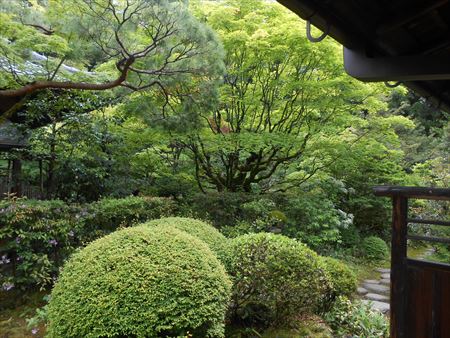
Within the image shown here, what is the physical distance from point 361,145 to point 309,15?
5784mm

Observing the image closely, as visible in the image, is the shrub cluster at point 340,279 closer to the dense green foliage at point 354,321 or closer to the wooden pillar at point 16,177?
the dense green foliage at point 354,321

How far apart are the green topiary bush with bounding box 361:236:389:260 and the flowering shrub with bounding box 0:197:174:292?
6.18 m

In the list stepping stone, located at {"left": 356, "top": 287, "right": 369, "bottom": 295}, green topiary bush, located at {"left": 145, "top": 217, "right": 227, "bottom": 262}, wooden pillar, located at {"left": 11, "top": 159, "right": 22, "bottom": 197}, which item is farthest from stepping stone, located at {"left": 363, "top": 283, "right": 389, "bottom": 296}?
wooden pillar, located at {"left": 11, "top": 159, "right": 22, "bottom": 197}

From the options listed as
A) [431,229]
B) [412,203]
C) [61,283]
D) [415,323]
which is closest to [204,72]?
[61,283]

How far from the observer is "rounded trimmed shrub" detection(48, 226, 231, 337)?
8.59 ft

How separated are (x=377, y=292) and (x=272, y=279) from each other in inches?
136

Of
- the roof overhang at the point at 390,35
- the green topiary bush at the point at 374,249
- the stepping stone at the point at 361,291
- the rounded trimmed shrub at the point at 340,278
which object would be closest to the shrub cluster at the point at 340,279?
the rounded trimmed shrub at the point at 340,278

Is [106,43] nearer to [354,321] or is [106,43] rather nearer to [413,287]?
[413,287]

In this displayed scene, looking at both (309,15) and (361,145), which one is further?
(361,145)

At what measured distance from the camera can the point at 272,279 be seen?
3648 mm

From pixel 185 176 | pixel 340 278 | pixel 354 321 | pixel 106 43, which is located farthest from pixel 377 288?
pixel 106 43

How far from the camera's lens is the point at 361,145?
7082 millimetres

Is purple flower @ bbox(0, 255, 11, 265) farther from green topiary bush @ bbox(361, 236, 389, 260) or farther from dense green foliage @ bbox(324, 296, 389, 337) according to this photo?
green topiary bush @ bbox(361, 236, 389, 260)

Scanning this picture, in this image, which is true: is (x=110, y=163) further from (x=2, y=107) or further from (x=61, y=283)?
(x=61, y=283)
